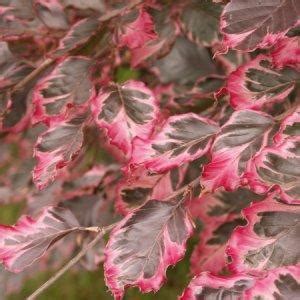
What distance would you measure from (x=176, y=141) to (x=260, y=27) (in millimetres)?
200

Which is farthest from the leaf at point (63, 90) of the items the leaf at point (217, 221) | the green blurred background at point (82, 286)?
the green blurred background at point (82, 286)

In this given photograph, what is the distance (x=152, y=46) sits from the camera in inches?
47.8

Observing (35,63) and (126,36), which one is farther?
(35,63)

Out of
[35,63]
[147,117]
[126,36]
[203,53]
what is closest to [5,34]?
[35,63]

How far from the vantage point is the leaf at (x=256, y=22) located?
817 millimetres

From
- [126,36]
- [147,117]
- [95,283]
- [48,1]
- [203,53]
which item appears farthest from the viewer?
[95,283]

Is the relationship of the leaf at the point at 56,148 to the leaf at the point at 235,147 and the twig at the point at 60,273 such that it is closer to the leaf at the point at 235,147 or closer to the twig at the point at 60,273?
the twig at the point at 60,273

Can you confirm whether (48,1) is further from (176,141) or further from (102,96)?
(176,141)

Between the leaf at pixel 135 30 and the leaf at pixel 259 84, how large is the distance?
18 centimetres

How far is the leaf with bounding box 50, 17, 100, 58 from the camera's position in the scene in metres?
1.04

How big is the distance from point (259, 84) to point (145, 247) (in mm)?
330

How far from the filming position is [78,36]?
107cm

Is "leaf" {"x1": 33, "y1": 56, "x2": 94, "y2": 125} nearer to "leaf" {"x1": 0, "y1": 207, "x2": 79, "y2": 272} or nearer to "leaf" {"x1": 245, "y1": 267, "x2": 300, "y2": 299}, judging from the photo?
"leaf" {"x1": 0, "y1": 207, "x2": 79, "y2": 272}

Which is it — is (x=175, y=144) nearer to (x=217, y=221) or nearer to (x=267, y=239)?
(x=267, y=239)
